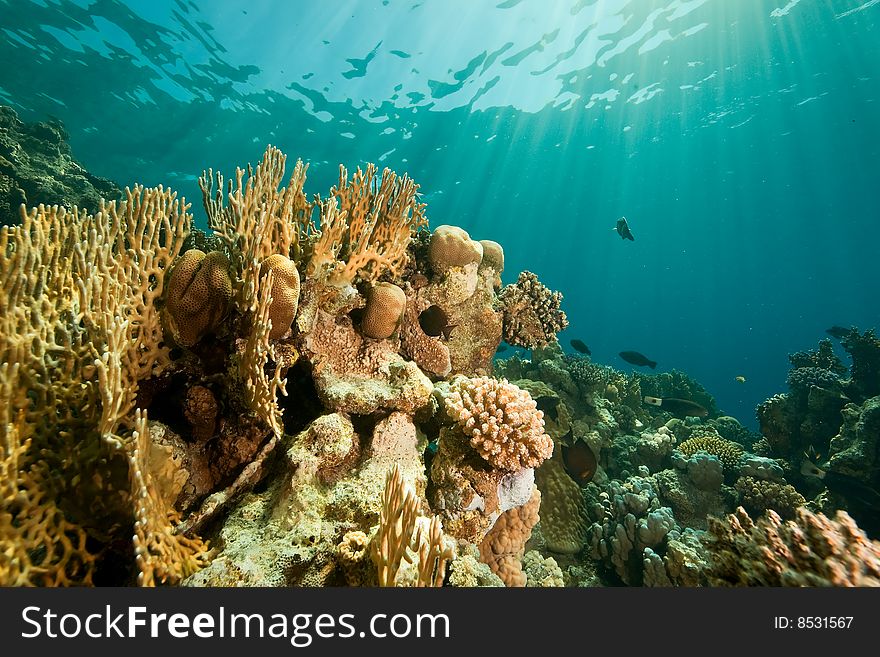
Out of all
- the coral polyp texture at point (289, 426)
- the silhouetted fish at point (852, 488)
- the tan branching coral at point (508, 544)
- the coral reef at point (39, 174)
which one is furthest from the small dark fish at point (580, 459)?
the coral reef at point (39, 174)

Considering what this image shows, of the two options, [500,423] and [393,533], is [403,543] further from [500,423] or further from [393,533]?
[500,423]

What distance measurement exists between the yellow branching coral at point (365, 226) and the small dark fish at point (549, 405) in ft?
11.4

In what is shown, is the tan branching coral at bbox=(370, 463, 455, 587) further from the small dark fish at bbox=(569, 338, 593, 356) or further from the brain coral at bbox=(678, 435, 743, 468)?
the small dark fish at bbox=(569, 338, 593, 356)

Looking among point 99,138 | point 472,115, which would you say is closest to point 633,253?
point 472,115

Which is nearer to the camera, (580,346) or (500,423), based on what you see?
(500,423)

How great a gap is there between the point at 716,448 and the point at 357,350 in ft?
28.2

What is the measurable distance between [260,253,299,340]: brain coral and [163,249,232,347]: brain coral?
14.2 inches

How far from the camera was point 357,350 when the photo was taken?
404 cm

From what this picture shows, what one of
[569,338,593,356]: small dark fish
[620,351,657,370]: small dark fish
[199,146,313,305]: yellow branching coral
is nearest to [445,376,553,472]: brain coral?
[199,146,313,305]: yellow branching coral

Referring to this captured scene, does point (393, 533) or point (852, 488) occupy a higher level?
point (393, 533)

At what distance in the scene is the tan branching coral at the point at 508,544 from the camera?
13.0ft

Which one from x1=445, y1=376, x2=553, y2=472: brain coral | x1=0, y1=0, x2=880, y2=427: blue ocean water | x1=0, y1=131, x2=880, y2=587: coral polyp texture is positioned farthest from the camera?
x1=0, y1=0, x2=880, y2=427: blue ocean water

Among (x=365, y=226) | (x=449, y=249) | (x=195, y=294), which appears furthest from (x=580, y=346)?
(x=195, y=294)

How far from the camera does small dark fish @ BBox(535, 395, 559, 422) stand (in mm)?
6305
